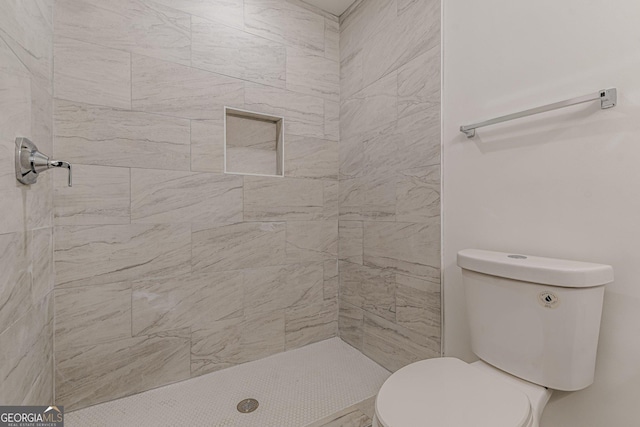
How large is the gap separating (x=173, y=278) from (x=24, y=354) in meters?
0.63

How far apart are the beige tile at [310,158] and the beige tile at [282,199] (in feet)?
0.19

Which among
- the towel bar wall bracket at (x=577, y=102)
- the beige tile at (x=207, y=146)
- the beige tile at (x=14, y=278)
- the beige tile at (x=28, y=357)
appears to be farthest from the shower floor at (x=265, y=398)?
the towel bar wall bracket at (x=577, y=102)

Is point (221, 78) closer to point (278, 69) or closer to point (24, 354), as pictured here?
point (278, 69)

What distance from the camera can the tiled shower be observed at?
1.30 meters

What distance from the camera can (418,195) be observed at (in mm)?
1516

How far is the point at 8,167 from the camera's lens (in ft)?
2.92

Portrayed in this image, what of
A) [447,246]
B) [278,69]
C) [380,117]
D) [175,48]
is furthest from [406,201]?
[175,48]

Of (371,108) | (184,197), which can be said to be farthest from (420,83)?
(184,197)

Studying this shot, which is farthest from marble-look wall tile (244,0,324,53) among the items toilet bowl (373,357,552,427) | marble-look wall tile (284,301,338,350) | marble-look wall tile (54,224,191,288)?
toilet bowl (373,357,552,427)

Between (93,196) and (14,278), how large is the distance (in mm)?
550

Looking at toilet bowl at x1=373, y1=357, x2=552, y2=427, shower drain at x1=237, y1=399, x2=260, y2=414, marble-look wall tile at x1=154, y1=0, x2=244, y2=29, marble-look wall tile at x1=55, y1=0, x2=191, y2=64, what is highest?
marble-look wall tile at x1=154, y1=0, x2=244, y2=29

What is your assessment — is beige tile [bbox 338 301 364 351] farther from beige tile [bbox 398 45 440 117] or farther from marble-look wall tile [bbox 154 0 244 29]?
marble-look wall tile [bbox 154 0 244 29]

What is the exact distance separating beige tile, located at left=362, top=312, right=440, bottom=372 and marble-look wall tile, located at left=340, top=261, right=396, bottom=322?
6 centimetres

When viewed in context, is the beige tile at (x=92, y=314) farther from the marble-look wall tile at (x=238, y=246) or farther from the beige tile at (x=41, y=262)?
the marble-look wall tile at (x=238, y=246)
